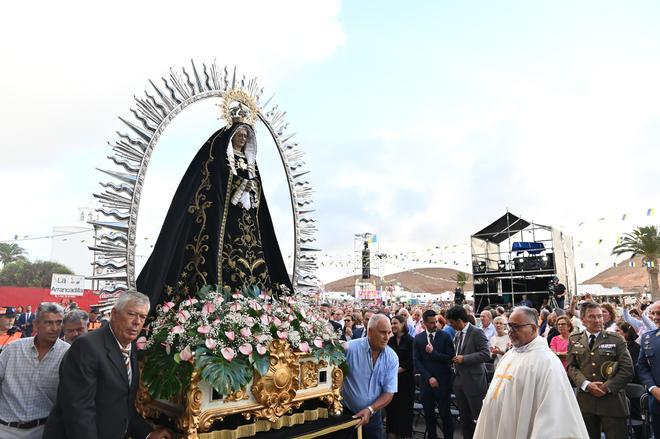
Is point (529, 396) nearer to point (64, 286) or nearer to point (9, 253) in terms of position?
point (64, 286)

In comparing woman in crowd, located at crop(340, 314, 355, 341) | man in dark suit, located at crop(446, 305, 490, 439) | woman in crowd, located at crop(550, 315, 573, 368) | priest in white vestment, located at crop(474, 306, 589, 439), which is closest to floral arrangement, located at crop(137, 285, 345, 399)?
priest in white vestment, located at crop(474, 306, 589, 439)

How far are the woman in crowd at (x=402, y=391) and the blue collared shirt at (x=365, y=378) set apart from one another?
1.45 m

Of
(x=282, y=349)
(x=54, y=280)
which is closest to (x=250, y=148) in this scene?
(x=282, y=349)

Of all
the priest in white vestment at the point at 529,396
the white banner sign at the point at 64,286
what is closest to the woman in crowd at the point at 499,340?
the priest in white vestment at the point at 529,396

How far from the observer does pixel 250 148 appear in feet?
13.9

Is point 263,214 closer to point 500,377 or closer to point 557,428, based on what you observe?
point 500,377

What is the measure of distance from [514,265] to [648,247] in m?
12.7

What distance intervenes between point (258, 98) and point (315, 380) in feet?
8.55

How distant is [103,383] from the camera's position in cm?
249

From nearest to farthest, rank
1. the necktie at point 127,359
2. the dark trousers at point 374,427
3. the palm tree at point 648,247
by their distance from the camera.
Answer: the necktie at point 127,359 → the dark trousers at point 374,427 → the palm tree at point 648,247

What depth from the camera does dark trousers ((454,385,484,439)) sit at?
18.1 feet

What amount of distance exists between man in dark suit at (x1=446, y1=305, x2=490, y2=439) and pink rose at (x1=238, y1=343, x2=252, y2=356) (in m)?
3.42

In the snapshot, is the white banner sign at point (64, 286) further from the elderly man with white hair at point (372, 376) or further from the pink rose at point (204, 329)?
the pink rose at point (204, 329)

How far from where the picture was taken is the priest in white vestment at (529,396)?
9.09 ft
